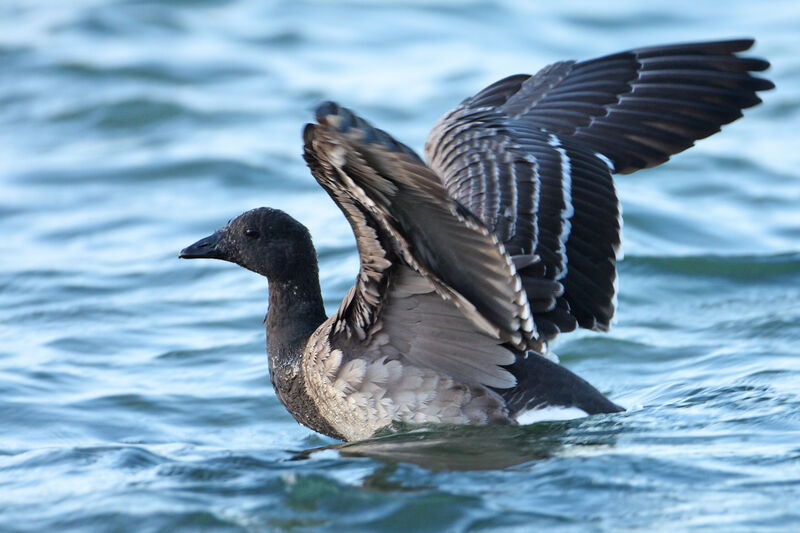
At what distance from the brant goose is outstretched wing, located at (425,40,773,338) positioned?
1cm

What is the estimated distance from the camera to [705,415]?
6605mm

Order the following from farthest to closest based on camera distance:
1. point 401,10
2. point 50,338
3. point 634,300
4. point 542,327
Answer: point 401,10, point 634,300, point 50,338, point 542,327

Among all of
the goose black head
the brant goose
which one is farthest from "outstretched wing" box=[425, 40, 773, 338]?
Result: the goose black head

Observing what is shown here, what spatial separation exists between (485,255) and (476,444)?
1.20 metres

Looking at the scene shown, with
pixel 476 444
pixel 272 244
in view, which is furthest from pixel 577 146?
pixel 476 444

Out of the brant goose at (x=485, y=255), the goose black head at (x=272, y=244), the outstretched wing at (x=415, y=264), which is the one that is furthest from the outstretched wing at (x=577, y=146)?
the goose black head at (x=272, y=244)

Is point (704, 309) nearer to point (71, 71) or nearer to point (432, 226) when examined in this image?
point (432, 226)

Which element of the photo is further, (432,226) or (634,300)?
(634,300)

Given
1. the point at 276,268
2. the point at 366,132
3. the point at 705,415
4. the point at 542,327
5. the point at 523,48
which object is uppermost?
the point at 523,48

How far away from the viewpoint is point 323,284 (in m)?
10.3

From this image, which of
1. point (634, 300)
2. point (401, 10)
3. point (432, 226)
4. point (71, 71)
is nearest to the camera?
point (432, 226)

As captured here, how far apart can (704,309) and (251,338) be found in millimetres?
3831

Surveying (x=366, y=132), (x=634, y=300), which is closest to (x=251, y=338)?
(x=634, y=300)

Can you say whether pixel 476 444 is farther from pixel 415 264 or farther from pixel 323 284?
pixel 323 284
